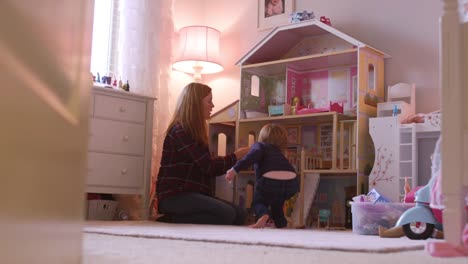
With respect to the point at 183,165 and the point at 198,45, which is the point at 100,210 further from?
the point at 198,45

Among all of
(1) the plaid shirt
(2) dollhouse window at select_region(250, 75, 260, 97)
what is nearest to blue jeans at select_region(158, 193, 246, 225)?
(1) the plaid shirt

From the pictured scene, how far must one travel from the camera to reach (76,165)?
0.66 metres

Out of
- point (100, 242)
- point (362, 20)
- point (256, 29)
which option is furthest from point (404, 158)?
point (100, 242)

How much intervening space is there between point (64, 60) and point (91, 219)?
8.66 ft

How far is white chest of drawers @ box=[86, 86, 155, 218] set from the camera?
3.06m

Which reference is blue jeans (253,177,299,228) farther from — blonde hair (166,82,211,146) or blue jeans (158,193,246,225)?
blonde hair (166,82,211,146)

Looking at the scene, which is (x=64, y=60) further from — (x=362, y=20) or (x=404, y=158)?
(x=362, y=20)

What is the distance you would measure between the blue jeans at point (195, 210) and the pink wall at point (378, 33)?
42.5 inches

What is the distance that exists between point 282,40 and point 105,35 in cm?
112

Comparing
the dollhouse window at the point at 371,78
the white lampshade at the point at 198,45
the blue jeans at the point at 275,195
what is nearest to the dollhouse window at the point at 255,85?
the white lampshade at the point at 198,45

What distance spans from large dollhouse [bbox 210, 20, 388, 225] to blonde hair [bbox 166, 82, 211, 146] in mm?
465

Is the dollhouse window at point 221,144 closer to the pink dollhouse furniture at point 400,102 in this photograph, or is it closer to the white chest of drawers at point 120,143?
the white chest of drawers at point 120,143

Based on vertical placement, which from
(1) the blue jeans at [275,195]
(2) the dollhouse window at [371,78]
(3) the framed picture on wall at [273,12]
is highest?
(3) the framed picture on wall at [273,12]

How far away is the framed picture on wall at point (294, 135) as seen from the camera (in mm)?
3592
